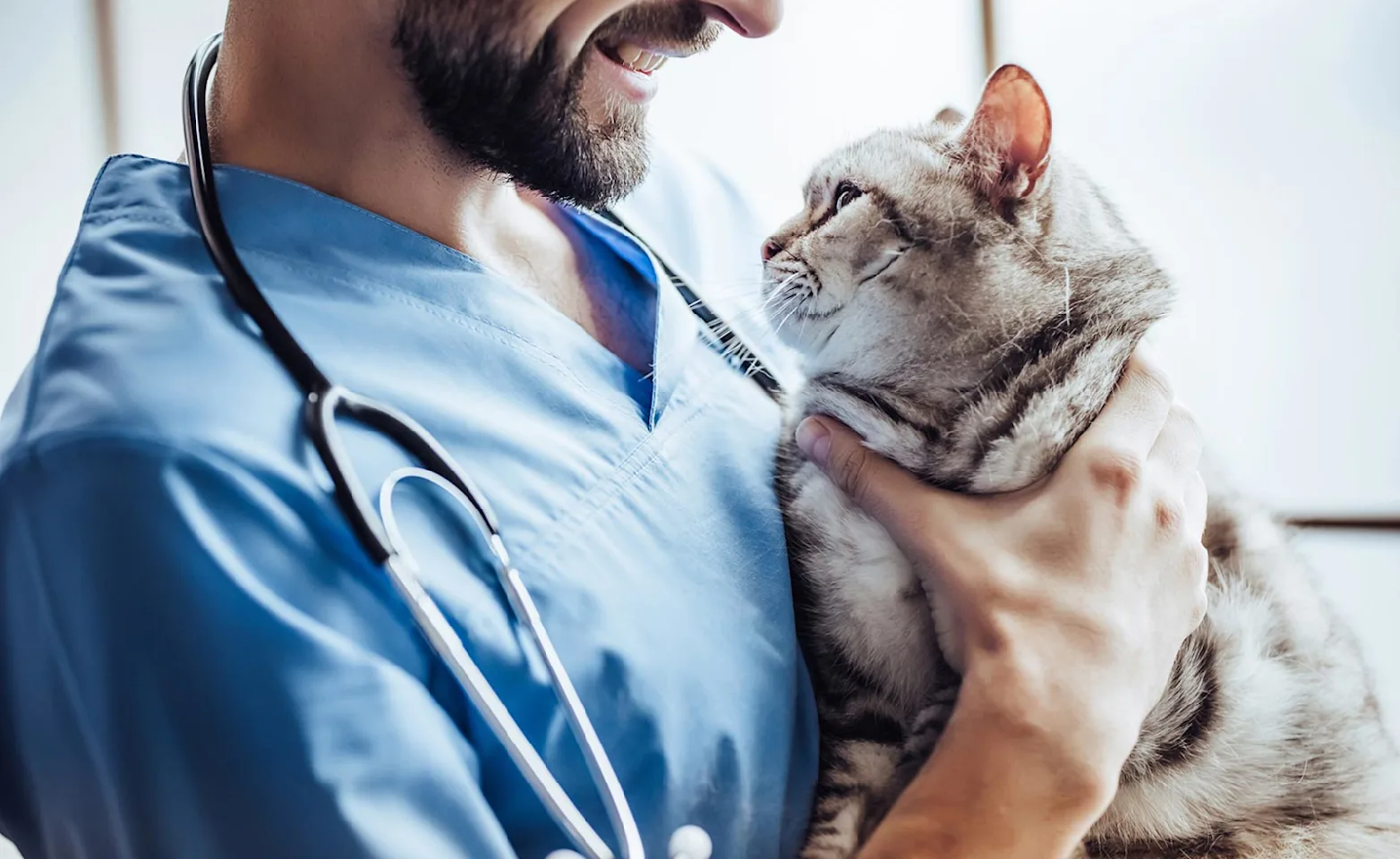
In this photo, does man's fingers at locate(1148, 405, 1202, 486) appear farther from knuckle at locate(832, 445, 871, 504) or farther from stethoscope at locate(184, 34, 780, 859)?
stethoscope at locate(184, 34, 780, 859)

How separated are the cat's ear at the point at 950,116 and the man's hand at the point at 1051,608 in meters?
0.37

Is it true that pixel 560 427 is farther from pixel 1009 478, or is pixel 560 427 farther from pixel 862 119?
pixel 862 119

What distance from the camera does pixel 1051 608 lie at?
0.73m

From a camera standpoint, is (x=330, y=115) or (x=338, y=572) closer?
(x=338, y=572)

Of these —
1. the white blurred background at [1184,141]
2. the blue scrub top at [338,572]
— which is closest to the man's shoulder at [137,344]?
the blue scrub top at [338,572]

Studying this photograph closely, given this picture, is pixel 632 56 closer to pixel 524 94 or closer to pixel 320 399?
pixel 524 94

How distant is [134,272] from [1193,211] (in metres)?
1.48

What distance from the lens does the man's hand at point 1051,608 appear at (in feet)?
2.20

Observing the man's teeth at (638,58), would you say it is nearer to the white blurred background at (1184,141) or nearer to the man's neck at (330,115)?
the man's neck at (330,115)

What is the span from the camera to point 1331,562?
1.49 meters

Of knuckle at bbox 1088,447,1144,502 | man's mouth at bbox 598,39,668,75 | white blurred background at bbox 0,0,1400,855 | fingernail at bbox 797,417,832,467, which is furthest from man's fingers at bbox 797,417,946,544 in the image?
white blurred background at bbox 0,0,1400,855

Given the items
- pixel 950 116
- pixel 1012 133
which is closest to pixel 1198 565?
pixel 1012 133

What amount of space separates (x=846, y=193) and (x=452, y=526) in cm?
53

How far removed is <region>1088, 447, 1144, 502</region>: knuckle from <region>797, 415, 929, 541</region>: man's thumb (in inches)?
5.3
